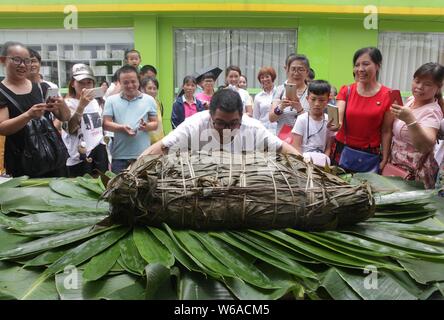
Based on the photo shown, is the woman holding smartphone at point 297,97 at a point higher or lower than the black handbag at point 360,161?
higher

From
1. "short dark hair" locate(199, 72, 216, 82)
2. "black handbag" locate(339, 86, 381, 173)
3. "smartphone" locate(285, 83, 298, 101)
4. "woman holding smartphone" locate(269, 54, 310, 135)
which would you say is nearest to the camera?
"black handbag" locate(339, 86, 381, 173)

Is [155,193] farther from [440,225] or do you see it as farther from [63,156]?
[63,156]

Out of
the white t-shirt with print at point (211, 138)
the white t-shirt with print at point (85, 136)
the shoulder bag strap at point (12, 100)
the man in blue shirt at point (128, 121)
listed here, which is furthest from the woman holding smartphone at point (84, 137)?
the white t-shirt with print at point (211, 138)

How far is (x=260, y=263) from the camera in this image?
4.34 feet

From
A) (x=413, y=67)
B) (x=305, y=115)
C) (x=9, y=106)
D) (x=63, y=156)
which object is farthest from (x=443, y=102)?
(x=413, y=67)

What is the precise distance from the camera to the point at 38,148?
101 inches

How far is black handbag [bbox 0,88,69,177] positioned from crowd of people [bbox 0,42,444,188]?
0.6 inches

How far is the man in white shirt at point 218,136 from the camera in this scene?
2.05m

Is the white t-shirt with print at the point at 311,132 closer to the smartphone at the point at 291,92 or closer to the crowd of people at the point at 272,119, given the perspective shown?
the crowd of people at the point at 272,119

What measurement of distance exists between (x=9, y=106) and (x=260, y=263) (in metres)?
1.90

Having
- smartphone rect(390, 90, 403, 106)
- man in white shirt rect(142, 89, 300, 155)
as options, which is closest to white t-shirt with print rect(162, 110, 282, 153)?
man in white shirt rect(142, 89, 300, 155)

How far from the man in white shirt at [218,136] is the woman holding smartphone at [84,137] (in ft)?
4.06

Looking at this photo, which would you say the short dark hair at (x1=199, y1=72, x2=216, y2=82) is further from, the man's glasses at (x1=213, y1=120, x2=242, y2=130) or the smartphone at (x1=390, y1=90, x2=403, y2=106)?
the man's glasses at (x1=213, y1=120, x2=242, y2=130)

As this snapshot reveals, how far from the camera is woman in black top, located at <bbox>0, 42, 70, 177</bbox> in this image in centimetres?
241
